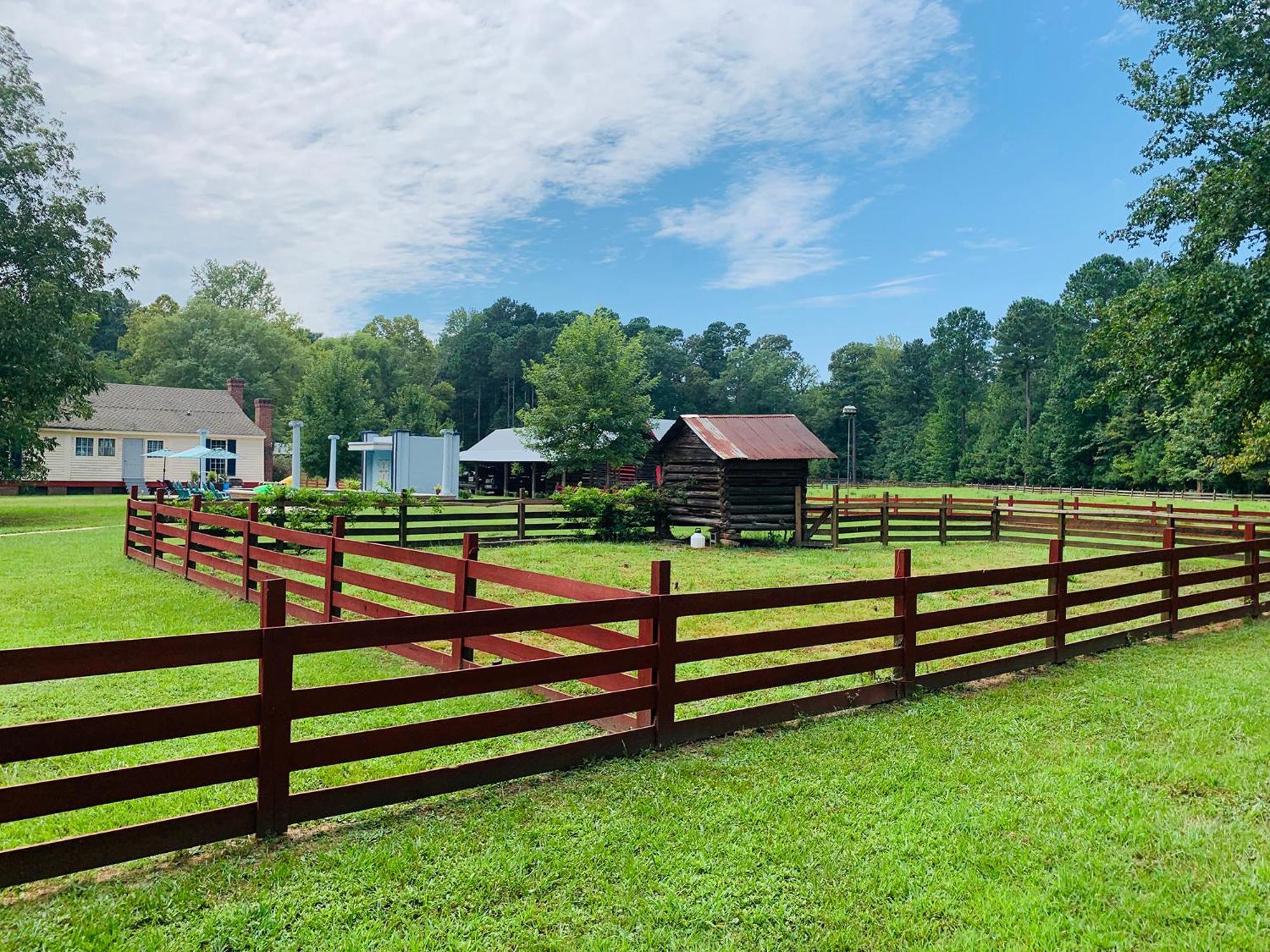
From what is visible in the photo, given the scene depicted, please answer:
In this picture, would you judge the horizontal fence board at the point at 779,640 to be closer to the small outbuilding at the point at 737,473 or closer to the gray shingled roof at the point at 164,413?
the small outbuilding at the point at 737,473

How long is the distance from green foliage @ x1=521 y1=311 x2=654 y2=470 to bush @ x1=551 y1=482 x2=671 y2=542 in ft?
32.2

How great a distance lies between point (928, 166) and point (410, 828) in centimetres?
4855

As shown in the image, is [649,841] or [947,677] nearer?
[649,841]

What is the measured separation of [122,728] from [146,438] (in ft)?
150

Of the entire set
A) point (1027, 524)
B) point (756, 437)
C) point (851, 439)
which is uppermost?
point (851, 439)

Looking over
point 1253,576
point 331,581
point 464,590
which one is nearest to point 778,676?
point 464,590

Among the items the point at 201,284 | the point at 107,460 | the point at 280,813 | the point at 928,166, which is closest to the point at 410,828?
the point at 280,813

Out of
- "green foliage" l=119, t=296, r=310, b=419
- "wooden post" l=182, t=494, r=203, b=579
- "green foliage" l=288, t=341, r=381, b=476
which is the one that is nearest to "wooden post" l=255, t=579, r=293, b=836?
"wooden post" l=182, t=494, r=203, b=579

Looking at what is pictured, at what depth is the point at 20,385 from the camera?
76.0 ft

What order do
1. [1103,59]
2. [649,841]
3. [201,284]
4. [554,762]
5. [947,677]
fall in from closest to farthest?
[649,841] < [554,762] < [947,677] < [1103,59] < [201,284]

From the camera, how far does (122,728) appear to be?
3277 mm

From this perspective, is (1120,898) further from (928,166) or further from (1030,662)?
(928,166)

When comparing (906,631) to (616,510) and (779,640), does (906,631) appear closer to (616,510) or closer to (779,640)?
(779,640)

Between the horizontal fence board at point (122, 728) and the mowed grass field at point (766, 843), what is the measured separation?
54cm
